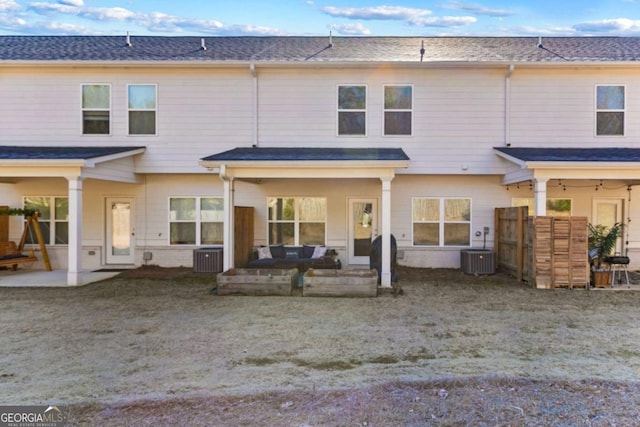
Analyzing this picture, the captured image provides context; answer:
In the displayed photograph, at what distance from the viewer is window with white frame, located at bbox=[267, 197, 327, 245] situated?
39.9 ft

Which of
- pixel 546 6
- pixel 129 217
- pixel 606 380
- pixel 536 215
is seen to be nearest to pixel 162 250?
pixel 129 217

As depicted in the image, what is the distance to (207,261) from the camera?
440 inches

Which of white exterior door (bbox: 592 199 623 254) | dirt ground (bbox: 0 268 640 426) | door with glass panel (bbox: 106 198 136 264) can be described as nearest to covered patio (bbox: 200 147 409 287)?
dirt ground (bbox: 0 268 640 426)

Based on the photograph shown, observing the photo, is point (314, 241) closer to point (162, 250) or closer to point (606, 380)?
point (162, 250)

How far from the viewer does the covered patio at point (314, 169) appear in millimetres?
8992

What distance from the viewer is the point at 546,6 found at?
1786cm

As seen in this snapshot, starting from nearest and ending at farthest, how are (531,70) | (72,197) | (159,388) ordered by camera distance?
(159,388) → (72,197) → (531,70)

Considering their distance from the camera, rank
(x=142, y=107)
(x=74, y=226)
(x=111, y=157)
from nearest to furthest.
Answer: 1. (x=74, y=226)
2. (x=111, y=157)
3. (x=142, y=107)

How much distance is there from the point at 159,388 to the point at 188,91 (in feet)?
30.2

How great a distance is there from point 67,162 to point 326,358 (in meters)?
7.54

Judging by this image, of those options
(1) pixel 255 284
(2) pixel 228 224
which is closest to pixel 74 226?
(2) pixel 228 224

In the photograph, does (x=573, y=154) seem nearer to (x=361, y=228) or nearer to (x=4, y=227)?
(x=361, y=228)

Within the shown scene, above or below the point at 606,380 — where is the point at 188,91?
above

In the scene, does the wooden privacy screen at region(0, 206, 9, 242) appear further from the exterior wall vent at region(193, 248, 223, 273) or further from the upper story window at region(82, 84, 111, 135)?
the exterior wall vent at region(193, 248, 223, 273)
